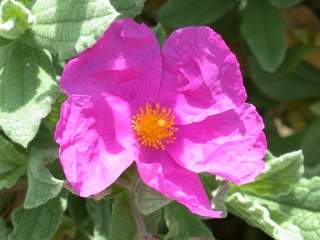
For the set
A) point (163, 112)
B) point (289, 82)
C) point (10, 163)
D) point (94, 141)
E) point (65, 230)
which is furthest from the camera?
point (289, 82)

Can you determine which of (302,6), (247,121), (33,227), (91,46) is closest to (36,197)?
(33,227)

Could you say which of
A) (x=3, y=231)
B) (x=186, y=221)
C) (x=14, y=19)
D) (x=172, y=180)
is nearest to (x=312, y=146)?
(x=186, y=221)

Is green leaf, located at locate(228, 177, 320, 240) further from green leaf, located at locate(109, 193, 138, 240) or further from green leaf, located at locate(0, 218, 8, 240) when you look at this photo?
green leaf, located at locate(0, 218, 8, 240)

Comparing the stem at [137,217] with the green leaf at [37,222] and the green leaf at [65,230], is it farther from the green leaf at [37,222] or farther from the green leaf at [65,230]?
the green leaf at [65,230]

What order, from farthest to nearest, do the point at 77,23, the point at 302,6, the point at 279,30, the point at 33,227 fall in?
the point at 302,6, the point at 279,30, the point at 33,227, the point at 77,23

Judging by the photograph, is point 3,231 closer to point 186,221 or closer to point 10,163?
point 10,163

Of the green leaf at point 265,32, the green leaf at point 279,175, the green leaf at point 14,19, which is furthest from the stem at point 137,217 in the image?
the green leaf at point 265,32

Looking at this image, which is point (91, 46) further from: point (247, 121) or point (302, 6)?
point (302, 6)
